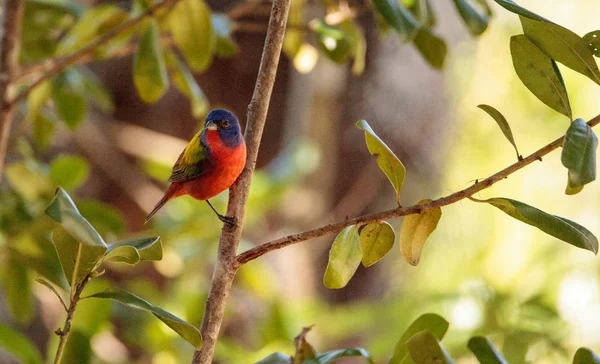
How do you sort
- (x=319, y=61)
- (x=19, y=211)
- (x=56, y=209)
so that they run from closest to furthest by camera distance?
(x=56, y=209) → (x=19, y=211) → (x=319, y=61)

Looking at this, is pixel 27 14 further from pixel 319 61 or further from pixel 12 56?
pixel 319 61

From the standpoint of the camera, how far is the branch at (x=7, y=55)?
183cm

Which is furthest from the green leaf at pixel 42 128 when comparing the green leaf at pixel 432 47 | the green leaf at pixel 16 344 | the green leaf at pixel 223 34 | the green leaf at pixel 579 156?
the green leaf at pixel 579 156

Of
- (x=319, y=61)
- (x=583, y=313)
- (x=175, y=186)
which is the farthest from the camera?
(x=583, y=313)

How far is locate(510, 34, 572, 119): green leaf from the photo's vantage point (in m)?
1.07

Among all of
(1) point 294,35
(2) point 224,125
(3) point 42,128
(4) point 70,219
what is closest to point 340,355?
(4) point 70,219

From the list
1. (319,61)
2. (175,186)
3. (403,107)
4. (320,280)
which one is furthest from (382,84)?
(175,186)

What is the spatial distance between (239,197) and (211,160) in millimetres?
419

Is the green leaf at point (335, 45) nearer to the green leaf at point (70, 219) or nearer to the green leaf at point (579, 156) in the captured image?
the green leaf at point (579, 156)

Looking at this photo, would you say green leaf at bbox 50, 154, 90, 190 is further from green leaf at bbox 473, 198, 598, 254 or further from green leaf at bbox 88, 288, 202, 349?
green leaf at bbox 473, 198, 598, 254

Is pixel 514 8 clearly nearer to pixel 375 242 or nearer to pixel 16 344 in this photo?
pixel 375 242

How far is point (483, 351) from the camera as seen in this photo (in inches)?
41.3

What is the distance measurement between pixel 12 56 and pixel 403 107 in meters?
2.36

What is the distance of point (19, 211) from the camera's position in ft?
7.05
